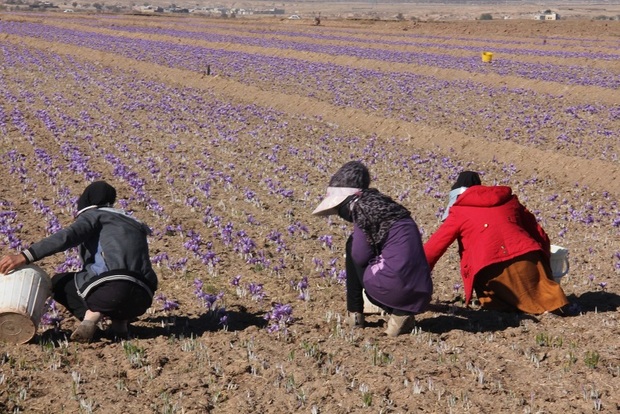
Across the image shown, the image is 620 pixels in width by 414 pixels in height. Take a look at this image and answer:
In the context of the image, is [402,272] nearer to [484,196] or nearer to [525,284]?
[484,196]

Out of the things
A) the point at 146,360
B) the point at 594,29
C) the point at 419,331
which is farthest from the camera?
the point at 594,29

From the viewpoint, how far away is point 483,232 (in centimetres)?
778

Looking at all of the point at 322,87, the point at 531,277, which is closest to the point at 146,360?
the point at 531,277

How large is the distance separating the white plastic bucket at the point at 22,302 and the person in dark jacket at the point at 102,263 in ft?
0.56

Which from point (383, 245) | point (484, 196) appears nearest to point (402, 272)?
point (383, 245)

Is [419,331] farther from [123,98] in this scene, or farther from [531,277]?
[123,98]

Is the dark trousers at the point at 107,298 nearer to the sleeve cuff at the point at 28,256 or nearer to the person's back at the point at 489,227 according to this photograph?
the sleeve cuff at the point at 28,256

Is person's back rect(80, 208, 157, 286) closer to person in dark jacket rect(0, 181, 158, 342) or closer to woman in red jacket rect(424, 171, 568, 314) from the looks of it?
person in dark jacket rect(0, 181, 158, 342)

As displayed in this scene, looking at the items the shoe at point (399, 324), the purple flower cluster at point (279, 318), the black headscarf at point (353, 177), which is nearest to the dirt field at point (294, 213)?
the purple flower cluster at point (279, 318)

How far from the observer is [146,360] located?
6.85 metres

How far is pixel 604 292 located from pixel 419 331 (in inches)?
107

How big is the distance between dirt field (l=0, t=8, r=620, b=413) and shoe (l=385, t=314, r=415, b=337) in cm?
14

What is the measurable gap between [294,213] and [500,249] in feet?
17.4

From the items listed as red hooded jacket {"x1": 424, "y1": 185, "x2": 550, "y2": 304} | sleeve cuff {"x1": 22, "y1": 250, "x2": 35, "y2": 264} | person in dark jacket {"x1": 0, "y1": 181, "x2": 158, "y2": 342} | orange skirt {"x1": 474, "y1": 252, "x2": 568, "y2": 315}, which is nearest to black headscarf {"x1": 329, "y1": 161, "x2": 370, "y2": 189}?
red hooded jacket {"x1": 424, "y1": 185, "x2": 550, "y2": 304}
